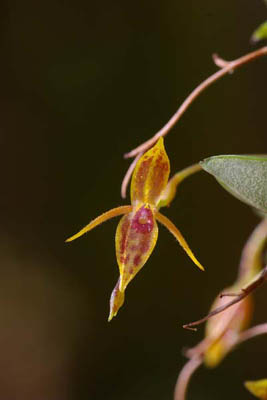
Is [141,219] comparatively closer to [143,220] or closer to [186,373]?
[143,220]

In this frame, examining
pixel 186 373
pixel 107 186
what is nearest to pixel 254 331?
pixel 186 373

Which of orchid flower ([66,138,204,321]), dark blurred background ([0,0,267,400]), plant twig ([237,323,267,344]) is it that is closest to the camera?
orchid flower ([66,138,204,321])

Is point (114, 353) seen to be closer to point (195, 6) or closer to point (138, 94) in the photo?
point (138, 94)

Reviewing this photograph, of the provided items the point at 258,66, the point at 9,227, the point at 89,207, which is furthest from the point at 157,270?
the point at 258,66

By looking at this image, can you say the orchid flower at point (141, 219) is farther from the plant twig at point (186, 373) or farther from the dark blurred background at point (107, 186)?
the dark blurred background at point (107, 186)

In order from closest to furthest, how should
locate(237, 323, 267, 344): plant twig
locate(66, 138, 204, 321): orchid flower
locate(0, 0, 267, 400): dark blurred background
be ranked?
locate(66, 138, 204, 321): orchid flower, locate(237, 323, 267, 344): plant twig, locate(0, 0, 267, 400): dark blurred background

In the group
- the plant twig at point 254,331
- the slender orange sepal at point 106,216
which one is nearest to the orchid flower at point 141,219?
the slender orange sepal at point 106,216

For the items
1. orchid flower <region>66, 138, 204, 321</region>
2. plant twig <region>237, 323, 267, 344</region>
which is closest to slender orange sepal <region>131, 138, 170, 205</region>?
orchid flower <region>66, 138, 204, 321</region>

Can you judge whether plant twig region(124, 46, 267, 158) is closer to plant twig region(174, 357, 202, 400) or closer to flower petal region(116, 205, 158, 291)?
flower petal region(116, 205, 158, 291)
